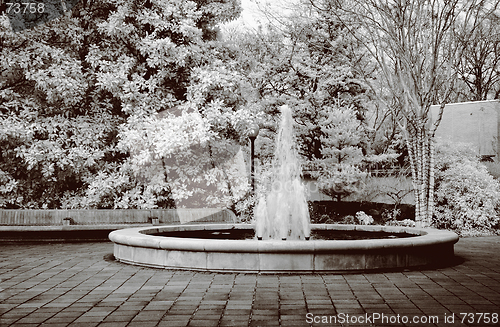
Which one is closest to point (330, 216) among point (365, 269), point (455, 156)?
point (455, 156)

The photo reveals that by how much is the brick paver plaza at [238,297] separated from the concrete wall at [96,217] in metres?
4.49

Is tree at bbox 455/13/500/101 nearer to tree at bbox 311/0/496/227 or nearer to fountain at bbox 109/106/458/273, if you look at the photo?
tree at bbox 311/0/496/227

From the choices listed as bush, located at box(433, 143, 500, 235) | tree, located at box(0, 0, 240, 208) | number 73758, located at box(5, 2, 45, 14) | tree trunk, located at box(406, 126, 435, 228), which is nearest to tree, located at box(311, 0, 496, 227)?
tree trunk, located at box(406, 126, 435, 228)

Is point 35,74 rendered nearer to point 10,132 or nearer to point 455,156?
point 10,132

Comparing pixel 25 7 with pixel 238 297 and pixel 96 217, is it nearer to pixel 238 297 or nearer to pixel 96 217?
pixel 96 217

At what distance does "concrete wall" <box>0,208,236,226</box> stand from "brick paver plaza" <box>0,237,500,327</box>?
177 inches

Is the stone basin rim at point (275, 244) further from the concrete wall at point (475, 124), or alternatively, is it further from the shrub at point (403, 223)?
the concrete wall at point (475, 124)

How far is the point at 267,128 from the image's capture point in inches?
863

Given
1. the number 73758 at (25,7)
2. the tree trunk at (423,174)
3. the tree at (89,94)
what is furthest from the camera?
the number 73758 at (25,7)

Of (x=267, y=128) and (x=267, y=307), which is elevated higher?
(x=267, y=128)

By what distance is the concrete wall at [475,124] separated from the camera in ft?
69.7

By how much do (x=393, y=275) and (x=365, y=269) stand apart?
0.38 meters

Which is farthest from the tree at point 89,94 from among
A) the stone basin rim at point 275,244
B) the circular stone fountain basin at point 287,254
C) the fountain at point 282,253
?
the circular stone fountain basin at point 287,254

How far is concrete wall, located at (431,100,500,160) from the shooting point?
2123 centimetres
